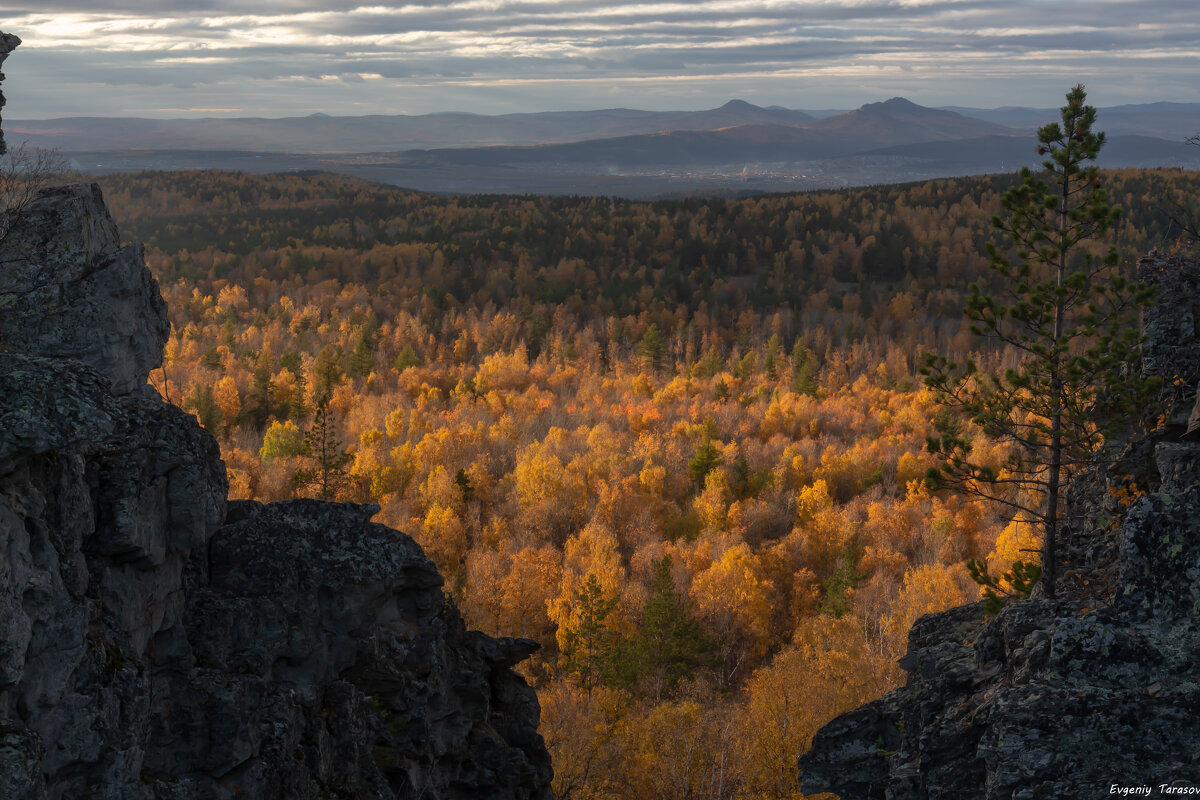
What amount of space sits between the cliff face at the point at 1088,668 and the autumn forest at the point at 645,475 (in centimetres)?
412

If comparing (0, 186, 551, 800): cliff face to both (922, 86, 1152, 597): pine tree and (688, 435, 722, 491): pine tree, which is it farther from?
(688, 435, 722, 491): pine tree

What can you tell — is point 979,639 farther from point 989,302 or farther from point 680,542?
point 680,542

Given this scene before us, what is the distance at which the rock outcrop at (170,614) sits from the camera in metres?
11.9

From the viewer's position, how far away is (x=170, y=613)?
596 inches

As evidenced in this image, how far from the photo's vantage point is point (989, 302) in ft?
68.4

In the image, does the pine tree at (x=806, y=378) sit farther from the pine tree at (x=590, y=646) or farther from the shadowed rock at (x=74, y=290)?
the shadowed rock at (x=74, y=290)

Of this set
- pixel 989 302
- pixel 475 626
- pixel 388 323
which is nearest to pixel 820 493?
pixel 475 626

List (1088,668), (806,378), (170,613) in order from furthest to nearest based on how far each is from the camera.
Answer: (806,378), (170,613), (1088,668)

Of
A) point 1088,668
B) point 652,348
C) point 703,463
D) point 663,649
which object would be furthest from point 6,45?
point 652,348

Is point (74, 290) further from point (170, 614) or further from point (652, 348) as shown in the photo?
point (652, 348)

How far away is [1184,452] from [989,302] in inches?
272

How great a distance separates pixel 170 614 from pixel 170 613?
0.02 meters

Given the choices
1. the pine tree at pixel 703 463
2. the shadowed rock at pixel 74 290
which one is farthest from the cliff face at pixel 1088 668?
the pine tree at pixel 703 463

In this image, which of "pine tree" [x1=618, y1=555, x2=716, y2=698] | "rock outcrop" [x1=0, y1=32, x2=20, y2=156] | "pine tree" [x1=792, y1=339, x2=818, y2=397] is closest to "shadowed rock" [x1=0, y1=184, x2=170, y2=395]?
"rock outcrop" [x1=0, y1=32, x2=20, y2=156]
